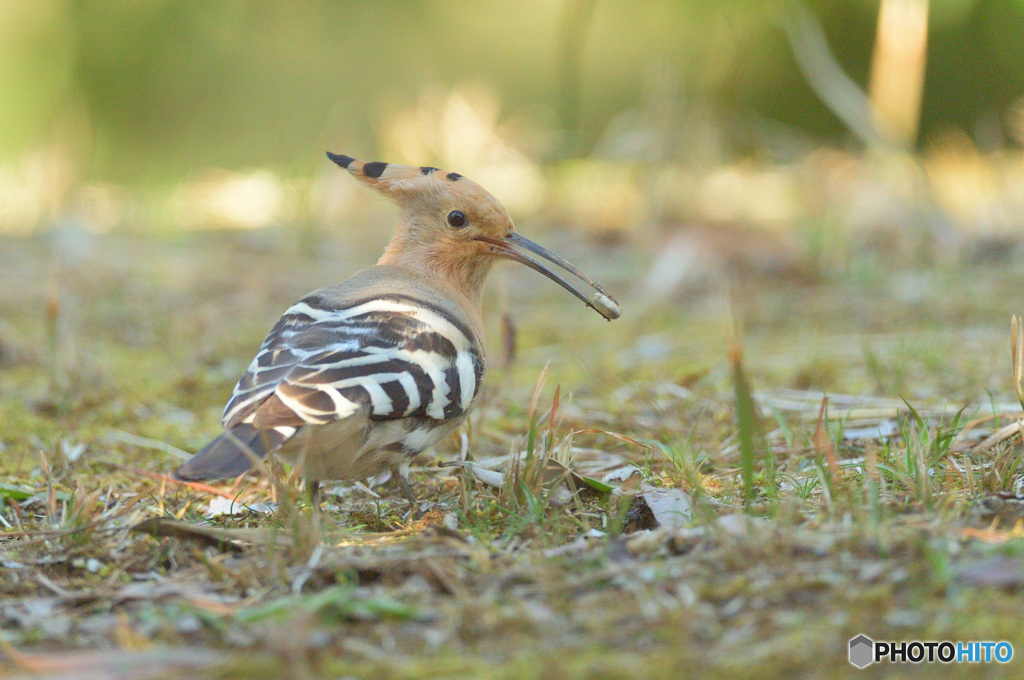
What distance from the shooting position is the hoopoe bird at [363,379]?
196 cm

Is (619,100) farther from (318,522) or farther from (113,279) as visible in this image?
(318,522)

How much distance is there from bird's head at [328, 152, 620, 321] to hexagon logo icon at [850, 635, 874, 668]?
60.2 inches

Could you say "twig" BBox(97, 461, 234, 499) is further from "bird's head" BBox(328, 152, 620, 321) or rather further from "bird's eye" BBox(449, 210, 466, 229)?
"bird's eye" BBox(449, 210, 466, 229)

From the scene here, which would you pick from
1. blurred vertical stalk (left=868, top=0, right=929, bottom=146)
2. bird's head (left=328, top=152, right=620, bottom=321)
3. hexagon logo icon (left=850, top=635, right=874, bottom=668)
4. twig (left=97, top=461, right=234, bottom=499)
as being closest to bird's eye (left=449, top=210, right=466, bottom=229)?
bird's head (left=328, top=152, right=620, bottom=321)

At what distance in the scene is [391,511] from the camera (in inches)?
91.8

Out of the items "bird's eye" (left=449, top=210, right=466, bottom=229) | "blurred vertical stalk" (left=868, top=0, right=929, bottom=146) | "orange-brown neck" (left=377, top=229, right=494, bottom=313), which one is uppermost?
"blurred vertical stalk" (left=868, top=0, right=929, bottom=146)

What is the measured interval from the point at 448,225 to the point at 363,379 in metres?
0.88

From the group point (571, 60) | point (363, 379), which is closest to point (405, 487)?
point (363, 379)

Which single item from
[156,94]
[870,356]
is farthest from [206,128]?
[870,356]

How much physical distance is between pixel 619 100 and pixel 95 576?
711 cm

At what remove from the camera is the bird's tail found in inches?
72.5

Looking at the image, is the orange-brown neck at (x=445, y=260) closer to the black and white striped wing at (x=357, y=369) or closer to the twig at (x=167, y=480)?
the black and white striped wing at (x=357, y=369)

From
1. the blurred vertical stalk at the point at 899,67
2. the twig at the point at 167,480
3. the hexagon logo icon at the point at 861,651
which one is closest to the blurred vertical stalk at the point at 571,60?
the blurred vertical stalk at the point at 899,67

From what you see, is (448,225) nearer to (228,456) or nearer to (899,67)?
(228,456)
